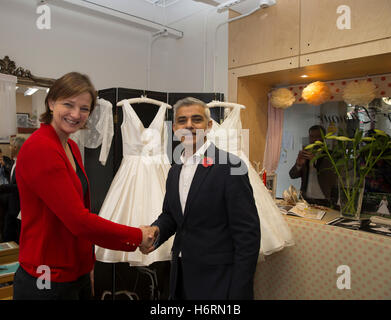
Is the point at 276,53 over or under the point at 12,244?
over

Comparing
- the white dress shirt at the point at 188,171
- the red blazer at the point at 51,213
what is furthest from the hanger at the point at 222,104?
the red blazer at the point at 51,213

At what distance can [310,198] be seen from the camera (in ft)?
9.43

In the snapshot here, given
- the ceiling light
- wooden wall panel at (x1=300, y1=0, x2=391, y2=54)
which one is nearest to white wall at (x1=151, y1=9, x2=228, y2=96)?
wooden wall panel at (x1=300, y1=0, x2=391, y2=54)

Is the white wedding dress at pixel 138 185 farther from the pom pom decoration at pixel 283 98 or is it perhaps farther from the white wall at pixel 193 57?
the pom pom decoration at pixel 283 98

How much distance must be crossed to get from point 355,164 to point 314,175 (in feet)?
1.74

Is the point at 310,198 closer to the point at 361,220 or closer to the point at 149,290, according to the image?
the point at 361,220

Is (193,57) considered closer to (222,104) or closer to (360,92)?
(222,104)

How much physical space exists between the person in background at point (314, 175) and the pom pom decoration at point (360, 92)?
0.40 m

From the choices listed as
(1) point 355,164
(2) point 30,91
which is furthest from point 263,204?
(2) point 30,91

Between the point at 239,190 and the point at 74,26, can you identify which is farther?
the point at 74,26

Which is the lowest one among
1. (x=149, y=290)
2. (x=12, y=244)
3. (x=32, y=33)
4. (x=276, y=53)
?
(x=149, y=290)

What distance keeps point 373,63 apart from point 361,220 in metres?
1.15

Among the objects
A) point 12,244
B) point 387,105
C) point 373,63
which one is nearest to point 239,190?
point 373,63

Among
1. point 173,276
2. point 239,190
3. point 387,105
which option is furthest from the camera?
point 387,105
